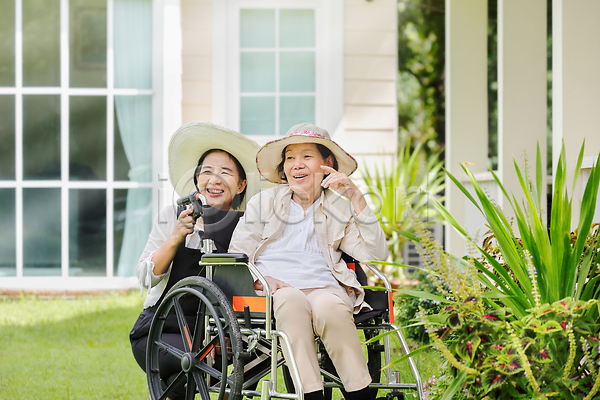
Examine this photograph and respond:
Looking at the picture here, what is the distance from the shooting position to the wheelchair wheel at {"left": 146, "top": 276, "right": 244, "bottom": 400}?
197cm

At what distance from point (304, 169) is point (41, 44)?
3799 mm

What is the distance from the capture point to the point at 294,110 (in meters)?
5.36

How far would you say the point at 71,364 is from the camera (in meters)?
3.48

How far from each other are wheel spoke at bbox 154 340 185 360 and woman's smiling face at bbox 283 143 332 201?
0.79 meters

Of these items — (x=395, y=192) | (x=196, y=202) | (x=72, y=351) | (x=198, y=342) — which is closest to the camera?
(x=198, y=342)

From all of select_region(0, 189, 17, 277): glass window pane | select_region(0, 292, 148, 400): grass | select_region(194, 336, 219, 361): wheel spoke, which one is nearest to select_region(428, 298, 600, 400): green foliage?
select_region(194, 336, 219, 361): wheel spoke

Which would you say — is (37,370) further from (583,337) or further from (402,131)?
(402,131)

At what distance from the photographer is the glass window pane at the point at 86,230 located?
210 inches

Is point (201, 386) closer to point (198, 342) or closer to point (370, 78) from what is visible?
point (198, 342)

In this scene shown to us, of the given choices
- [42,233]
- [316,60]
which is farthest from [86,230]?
[316,60]

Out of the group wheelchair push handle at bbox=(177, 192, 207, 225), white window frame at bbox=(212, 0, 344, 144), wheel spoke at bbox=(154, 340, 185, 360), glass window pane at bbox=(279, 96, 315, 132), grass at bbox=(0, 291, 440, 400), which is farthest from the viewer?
glass window pane at bbox=(279, 96, 315, 132)

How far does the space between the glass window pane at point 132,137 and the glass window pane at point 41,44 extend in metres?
0.63

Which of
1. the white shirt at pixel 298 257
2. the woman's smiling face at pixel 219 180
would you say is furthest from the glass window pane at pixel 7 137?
the white shirt at pixel 298 257

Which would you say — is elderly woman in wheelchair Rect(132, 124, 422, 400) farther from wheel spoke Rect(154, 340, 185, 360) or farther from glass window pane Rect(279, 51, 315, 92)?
glass window pane Rect(279, 51, 315, 92)
